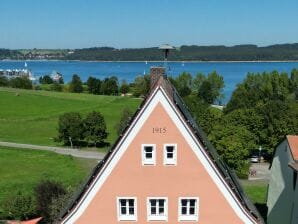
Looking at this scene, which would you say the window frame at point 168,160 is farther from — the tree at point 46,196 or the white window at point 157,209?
the tree at point 46,196

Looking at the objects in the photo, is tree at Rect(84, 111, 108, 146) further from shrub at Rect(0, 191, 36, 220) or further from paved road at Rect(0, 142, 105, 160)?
shrub at Rect(0, 191, 36, 220)

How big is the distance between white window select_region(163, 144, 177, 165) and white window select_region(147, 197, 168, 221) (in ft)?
6.16

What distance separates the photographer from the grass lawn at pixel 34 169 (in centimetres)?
5731

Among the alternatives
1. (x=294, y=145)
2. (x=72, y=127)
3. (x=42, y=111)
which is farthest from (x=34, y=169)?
(x=42, y=111)

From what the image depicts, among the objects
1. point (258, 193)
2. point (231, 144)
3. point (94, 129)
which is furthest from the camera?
point (94, 129)

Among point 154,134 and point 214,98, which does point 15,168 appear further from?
point 214,98

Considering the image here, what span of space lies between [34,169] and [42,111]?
2535 inches

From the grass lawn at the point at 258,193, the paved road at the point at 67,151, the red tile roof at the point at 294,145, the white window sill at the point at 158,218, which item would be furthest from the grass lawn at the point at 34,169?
the white window sill at the point at 158,218

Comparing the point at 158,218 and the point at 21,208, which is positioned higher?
the point at 158,218

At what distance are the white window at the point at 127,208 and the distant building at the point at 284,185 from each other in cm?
1335

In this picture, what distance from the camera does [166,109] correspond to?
18.9 meters

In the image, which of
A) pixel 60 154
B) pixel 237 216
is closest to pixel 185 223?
pixel 237 216

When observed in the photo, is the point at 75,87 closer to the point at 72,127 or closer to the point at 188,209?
the point at 72,127

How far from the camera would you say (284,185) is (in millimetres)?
34656
